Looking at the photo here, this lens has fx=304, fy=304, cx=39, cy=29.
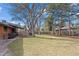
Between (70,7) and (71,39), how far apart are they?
18.0 inches

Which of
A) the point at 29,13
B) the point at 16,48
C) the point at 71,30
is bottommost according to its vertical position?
the point at 16,48

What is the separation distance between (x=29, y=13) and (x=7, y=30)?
15.6 inches

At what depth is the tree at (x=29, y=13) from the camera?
433cm

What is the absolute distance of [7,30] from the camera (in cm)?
431

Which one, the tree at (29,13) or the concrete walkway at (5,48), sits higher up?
the tree at (29,13)

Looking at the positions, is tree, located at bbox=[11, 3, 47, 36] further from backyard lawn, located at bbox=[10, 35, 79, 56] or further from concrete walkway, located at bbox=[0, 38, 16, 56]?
concrete walkway, located at bbox=[0, 38, 16, 56]

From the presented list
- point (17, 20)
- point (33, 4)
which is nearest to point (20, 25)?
point (17, 20)

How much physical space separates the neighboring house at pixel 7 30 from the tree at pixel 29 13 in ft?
0.47

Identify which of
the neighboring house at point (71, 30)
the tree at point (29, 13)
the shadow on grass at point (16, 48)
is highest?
the tree at point (29, 13)

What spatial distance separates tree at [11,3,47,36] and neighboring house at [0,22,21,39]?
143 mm

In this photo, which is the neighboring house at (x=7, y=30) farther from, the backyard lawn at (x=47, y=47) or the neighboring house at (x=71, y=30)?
the neighboring house at (x=71, y=30)

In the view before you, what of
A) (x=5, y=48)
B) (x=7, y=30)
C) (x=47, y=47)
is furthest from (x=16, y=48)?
(x=47, y=47)

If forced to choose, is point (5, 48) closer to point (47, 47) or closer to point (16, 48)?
point (16, 48)

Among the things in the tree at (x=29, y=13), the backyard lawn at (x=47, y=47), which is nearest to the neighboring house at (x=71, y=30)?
the backyard lawn at (x=47, y=47)
